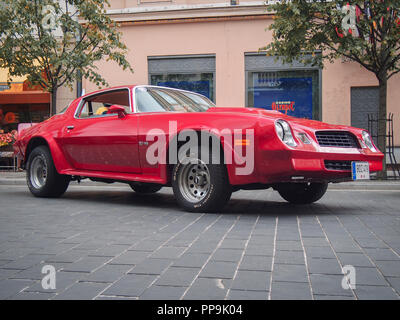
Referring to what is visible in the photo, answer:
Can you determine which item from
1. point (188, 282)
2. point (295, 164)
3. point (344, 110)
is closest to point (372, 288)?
point (188, 282)

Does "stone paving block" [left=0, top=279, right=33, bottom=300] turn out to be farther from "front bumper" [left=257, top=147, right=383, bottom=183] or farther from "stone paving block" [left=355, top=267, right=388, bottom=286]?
"front bumper" [left=257, top=147, right=383, bottom=183]

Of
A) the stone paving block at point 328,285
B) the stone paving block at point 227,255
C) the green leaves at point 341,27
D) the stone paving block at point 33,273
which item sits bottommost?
the stone paving block at point 328,285

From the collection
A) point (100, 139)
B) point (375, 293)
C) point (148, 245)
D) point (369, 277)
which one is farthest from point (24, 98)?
point (375, 293)

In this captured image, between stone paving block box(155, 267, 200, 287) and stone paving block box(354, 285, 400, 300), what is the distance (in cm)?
92

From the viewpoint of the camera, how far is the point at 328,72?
51.9 feet

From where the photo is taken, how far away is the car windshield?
6754 millimetres

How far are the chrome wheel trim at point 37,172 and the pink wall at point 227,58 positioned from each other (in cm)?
933

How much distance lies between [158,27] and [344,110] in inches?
254

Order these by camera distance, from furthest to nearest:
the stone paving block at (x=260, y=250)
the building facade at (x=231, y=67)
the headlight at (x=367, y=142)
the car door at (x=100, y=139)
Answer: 1. the building facade at (x=231, y=67)
2. the car door at (x=100, y=139)
3. the headlight at (x=367, y=142)
4. the stone paving block at (x=260, y=250)

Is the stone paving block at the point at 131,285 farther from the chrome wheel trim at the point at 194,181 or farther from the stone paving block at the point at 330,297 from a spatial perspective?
the chrome wheel trim at the point at 194,181

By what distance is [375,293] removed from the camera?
2734mm

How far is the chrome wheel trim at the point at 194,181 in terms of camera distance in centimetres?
601

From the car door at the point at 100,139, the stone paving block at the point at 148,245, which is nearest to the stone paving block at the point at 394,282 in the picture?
the stone paving block at the point at 148,245

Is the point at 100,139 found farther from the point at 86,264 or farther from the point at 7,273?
the point at 7,273
